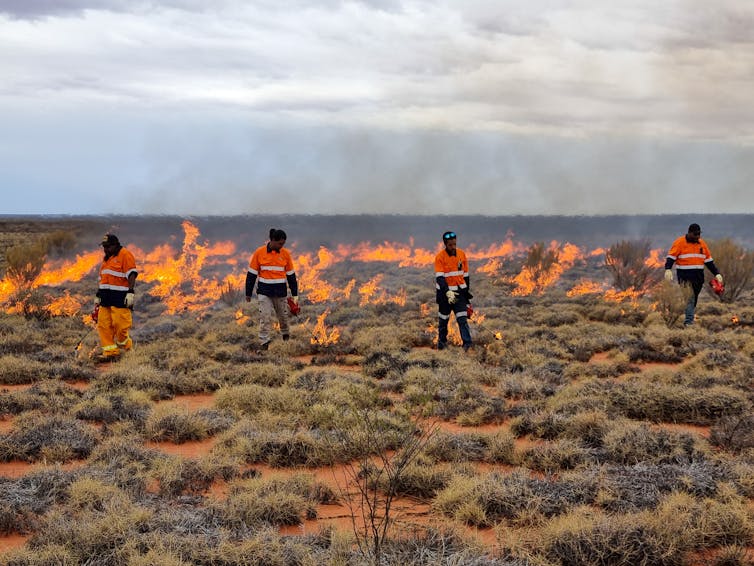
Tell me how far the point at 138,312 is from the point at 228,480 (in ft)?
49.5

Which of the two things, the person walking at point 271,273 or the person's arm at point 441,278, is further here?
the person walking at point 271,273

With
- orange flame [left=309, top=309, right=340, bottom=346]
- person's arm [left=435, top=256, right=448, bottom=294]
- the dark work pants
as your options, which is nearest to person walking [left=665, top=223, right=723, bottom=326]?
Result: the dark work pants

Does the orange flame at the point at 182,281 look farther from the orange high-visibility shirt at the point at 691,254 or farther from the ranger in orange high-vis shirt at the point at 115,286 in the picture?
the orange high-visibility shirt at the point at 691,254

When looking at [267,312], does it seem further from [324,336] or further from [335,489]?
[335,489]

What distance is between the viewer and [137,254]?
31.1 metres

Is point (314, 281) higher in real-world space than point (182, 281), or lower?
higher

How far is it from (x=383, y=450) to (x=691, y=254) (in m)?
9.44

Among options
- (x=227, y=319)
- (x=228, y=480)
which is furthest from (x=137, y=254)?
(x=228, y=480)

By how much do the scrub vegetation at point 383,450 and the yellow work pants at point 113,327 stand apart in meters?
0.52

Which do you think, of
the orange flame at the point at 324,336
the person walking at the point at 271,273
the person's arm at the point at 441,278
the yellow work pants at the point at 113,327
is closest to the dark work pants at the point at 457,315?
the person's arm at the point at 441,278

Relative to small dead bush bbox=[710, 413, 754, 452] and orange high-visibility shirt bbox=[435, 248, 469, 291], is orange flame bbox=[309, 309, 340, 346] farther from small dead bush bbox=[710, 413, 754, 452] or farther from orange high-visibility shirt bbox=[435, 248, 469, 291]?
small dead bush bbox=[710, 413, 754, 452]

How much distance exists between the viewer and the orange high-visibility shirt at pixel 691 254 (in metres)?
12.8

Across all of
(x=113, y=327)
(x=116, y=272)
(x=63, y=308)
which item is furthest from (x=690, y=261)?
(x=63, y=308)

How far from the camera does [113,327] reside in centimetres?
1098
